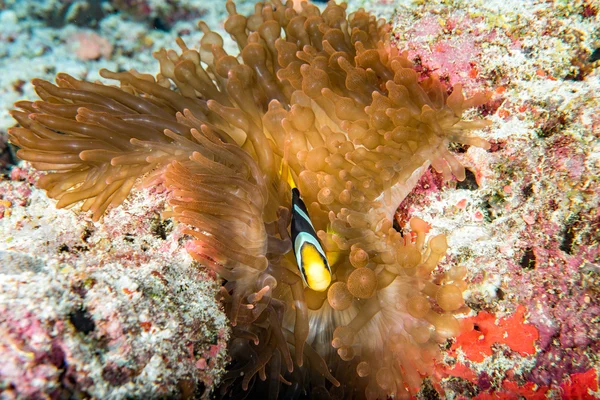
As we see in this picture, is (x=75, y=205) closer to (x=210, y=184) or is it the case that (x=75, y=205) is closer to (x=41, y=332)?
(x=210, y=184)

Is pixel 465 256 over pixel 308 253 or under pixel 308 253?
under

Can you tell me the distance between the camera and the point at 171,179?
5.26 feet

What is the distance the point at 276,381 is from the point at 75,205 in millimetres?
1467

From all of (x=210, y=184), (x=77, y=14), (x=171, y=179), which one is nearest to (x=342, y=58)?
(x=210, y=184)

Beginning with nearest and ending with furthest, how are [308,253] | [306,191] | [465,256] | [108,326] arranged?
[108,326] < [308,253] < [465,256] < [306,191]

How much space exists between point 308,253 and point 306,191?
480 mm

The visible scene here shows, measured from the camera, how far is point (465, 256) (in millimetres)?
1862

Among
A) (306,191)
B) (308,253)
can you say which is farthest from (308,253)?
(306,191)

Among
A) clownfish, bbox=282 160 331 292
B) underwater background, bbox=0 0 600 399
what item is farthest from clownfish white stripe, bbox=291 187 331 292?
underwater background, bbox=0 0 600 399

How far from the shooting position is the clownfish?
5.28 ft

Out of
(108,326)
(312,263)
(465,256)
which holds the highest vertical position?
(108,326)

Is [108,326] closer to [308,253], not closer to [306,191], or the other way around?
[308,253]

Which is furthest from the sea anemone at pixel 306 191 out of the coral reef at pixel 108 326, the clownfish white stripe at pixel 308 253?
the coral reef at pixel 108 326

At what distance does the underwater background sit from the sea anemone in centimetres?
18
